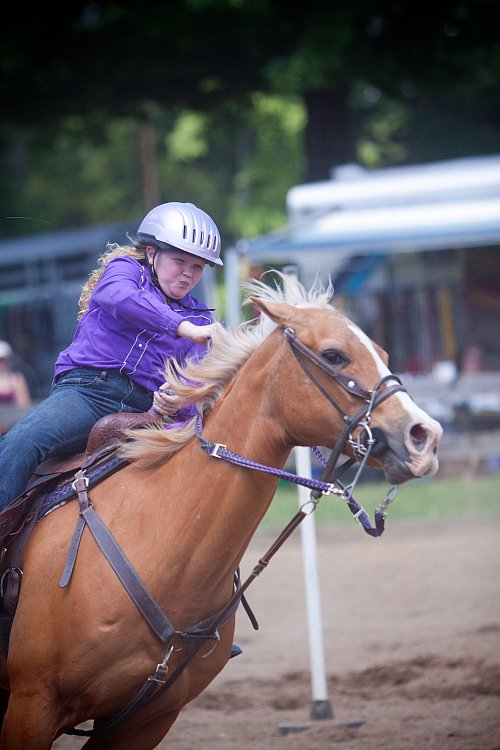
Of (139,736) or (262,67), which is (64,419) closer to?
(139,736)

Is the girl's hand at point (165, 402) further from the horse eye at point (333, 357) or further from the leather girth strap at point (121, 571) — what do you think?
the horse eye at point (333, 357)

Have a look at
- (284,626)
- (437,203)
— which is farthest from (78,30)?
(284,626)

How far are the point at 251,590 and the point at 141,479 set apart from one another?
609 cm

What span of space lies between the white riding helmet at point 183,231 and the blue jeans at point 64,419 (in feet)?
2.13

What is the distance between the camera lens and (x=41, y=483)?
469 centimetres

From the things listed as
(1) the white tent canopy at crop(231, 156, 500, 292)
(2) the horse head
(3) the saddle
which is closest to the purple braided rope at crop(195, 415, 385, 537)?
(2) the horse head

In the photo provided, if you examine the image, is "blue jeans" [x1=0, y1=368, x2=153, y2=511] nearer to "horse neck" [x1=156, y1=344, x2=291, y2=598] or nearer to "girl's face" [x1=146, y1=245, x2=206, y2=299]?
"girl's face" [x1=146, y1=245, x2=206, y2=299]

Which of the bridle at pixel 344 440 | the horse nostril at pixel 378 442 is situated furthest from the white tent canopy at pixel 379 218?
the horse nostril at pixel 378 442

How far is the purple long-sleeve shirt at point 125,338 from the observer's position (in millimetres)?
4637

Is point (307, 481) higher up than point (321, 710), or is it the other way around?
point (307, 481)

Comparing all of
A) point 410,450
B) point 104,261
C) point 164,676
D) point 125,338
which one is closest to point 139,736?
point 164,676

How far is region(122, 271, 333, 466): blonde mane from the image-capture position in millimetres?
4457

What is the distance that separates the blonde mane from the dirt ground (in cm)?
231

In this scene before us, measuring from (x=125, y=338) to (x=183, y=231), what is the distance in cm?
56
